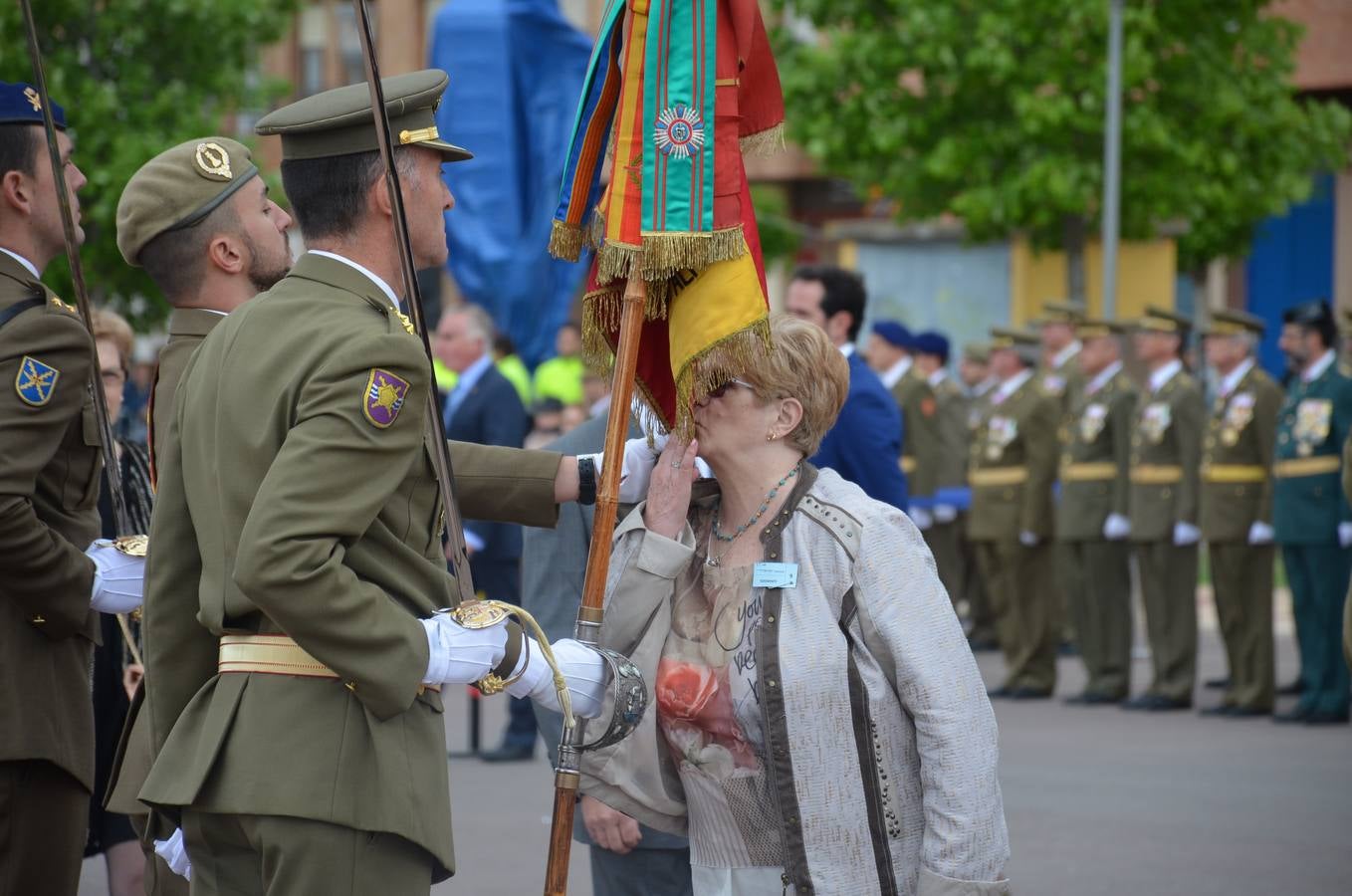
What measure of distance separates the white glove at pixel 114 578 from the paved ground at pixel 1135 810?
114 inches

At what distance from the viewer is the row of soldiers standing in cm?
1048

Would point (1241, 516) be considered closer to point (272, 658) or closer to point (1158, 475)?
point (1158, 475)

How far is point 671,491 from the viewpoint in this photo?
145 inches

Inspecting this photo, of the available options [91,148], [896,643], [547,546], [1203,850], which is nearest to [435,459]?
[896,643]

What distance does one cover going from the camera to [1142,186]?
66.1 ft

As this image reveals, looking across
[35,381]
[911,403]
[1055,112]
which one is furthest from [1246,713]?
[1055,112]

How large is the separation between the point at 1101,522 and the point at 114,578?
351 inches

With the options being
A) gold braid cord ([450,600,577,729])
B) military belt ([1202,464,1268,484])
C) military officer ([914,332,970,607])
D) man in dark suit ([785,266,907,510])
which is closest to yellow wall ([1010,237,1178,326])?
military officer ([914,332,970,607])

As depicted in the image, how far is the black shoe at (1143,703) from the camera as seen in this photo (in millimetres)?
11133

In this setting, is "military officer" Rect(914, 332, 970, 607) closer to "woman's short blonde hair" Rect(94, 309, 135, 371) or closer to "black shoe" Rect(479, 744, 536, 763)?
"black shoe" Rect(479, 744, 536, 763)

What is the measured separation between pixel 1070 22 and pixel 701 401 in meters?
17.3

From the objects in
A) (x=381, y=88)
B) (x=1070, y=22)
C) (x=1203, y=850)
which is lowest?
(x=1203, y=850)

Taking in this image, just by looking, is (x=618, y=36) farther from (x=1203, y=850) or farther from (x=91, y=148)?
(x=91, y=148)

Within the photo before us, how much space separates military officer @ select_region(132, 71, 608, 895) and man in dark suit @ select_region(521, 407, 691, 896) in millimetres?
934
